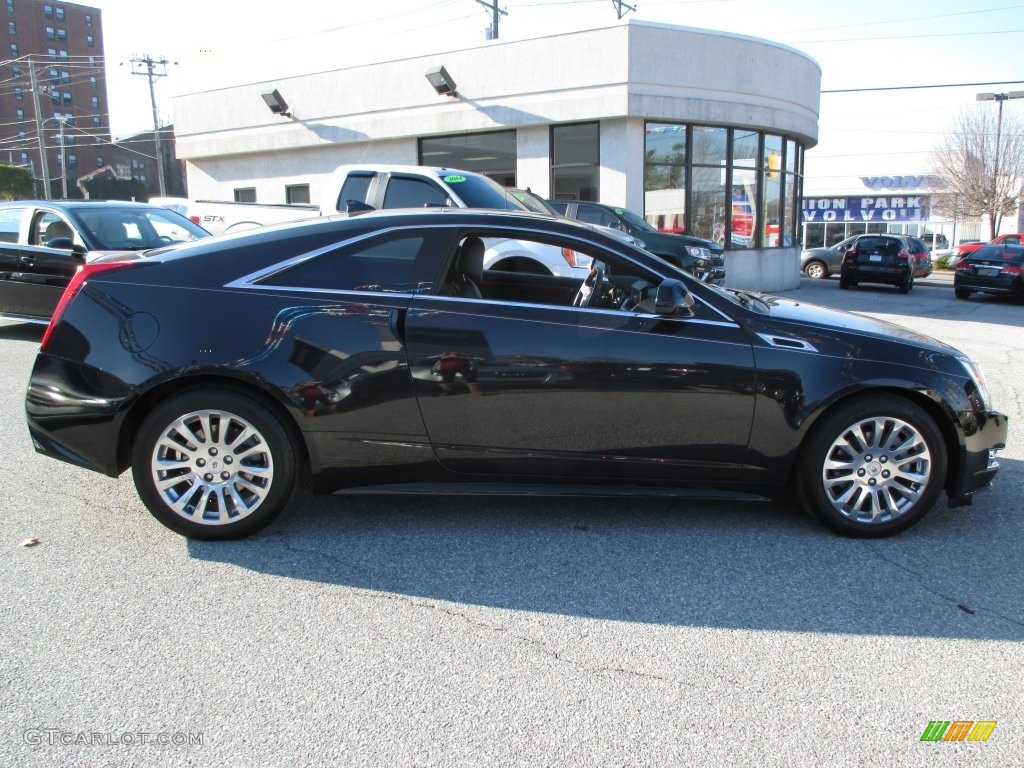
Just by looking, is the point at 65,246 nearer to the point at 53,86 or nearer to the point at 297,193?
the point at 297,193

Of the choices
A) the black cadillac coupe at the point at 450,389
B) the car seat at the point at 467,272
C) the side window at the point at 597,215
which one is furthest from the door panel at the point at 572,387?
the side window at the point at 597,215

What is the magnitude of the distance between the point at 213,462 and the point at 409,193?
19.2 feet

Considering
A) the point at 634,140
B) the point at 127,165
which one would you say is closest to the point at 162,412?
the point at 634,140

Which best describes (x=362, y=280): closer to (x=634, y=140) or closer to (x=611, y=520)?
(x=611, y=520)

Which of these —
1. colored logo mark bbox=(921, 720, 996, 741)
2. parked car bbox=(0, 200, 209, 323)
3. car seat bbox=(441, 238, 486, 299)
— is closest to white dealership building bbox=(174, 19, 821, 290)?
parked car bbox=(0, 200, 209, 323)

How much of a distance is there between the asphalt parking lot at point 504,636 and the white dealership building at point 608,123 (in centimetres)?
1405

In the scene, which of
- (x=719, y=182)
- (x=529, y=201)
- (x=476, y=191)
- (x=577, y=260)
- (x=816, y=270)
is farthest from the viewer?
(x=816, y=270)

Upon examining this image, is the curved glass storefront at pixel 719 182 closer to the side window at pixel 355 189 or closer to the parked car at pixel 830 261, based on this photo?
the parked car at pixel 830 261

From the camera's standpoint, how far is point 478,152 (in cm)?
1895

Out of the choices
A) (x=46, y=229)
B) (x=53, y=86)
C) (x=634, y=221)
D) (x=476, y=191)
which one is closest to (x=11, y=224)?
(x=46, y=229)

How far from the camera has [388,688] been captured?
279cm

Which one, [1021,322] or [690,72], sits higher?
[690,72]

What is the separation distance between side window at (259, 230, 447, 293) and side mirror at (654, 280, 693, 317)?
1.13 m

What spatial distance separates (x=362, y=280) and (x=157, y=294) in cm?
101
